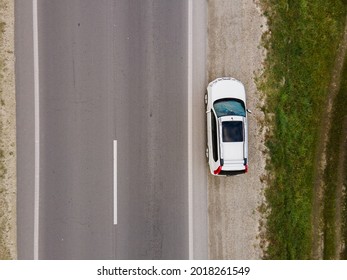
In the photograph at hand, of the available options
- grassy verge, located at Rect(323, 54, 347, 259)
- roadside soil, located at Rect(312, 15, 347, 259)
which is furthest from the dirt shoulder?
grassy verge, located at Rect(323, 54, 347, 259)

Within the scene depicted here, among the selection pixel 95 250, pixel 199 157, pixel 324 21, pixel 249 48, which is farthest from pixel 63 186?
pixel 324 21

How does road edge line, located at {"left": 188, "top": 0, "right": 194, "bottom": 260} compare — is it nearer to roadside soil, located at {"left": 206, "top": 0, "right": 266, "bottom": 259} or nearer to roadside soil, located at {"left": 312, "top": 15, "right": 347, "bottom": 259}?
roadside soil, located at {"left": 206, "top": 0, "right": 266, "bottom": 259}

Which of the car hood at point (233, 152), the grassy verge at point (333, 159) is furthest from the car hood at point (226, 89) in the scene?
the grassy verge at point (333, 159)

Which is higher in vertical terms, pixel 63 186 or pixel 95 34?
pixel 95 34

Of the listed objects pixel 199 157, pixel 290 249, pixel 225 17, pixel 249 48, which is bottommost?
pixel 290 249

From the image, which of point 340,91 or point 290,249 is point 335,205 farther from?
point 340,91

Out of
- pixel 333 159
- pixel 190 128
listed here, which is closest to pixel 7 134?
pixel 190 128
